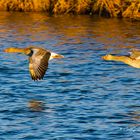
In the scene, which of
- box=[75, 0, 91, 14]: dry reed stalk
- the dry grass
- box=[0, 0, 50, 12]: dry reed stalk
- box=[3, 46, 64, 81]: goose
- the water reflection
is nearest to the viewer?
box=[3, 46, 64, 81]: goose

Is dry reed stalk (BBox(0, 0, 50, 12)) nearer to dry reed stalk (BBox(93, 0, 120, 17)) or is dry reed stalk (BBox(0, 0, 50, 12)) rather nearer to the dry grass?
dry reed stalk (BBox(93, 0, 120, 17))

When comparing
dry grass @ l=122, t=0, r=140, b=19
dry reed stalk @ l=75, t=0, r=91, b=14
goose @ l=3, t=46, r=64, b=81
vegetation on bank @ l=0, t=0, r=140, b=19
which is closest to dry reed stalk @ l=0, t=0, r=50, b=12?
vegetation on bank @ l=0, t=0, r=140, b=19

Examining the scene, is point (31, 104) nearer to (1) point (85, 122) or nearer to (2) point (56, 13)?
(1) point (85, 122)

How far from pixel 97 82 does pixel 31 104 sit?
163 inches

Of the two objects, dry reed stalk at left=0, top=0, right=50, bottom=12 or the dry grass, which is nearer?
the dry grass

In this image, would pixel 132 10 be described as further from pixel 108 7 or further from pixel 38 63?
pixel 38 63

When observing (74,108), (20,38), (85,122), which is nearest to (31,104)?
(74,108)

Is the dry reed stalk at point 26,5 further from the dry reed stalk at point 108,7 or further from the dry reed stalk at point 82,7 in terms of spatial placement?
the dry reed stalk at point 108,7

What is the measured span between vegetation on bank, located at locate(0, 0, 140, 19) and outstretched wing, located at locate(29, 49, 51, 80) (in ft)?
70.0

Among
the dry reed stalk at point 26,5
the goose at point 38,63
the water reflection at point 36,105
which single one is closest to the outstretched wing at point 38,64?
the goose at point 38,63

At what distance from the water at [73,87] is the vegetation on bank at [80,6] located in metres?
2.20

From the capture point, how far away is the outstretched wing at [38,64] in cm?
1911

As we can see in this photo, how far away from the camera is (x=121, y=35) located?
35.3m

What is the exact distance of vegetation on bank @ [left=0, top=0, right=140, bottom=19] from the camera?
1620 inches
